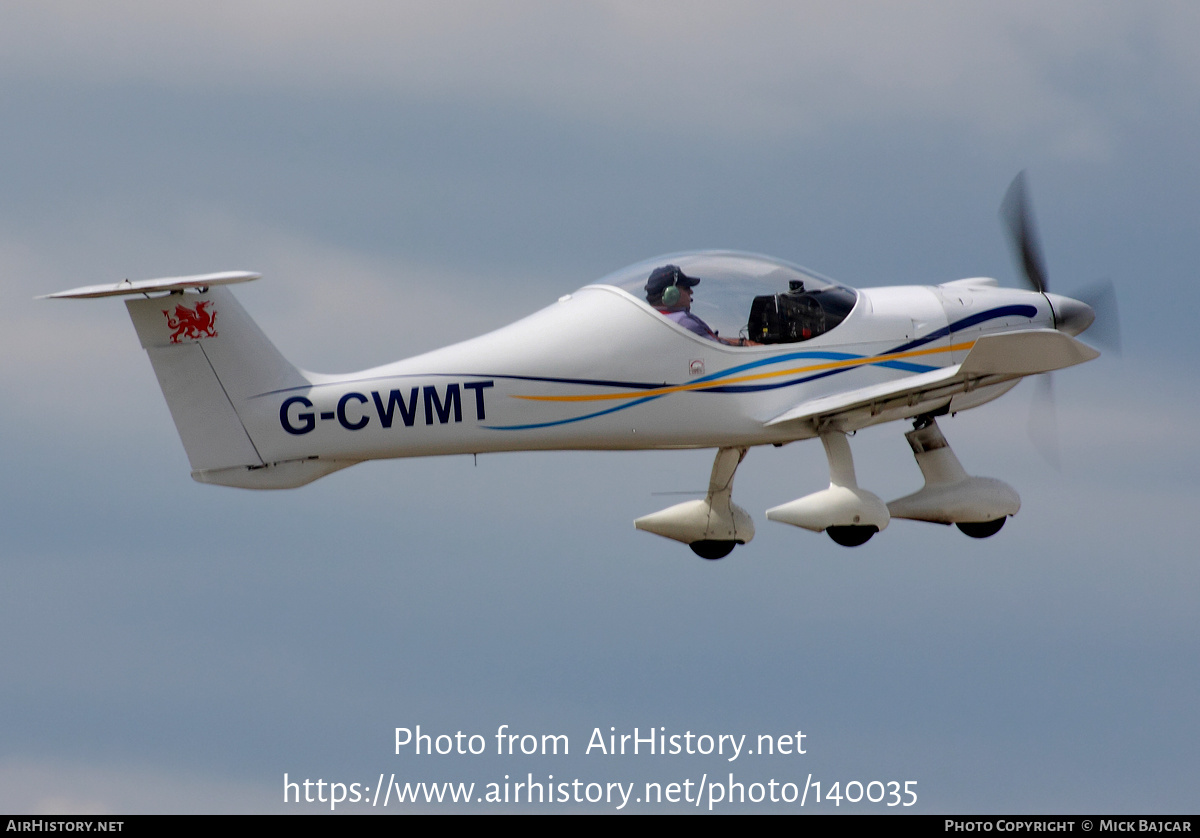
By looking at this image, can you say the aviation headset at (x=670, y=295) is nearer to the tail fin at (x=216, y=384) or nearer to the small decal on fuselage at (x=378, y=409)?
the small decal on fuselage at (x=378, y=409)

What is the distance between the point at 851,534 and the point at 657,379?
2.24m

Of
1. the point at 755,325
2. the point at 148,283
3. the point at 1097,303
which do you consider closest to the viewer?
the point at 148,283

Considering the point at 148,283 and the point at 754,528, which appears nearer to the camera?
the point at 148,283

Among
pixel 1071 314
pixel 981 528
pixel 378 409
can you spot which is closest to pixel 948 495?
pixel 981 528

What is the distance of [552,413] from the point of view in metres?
16.3

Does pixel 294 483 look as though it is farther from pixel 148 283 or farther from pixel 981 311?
pixel 981 311

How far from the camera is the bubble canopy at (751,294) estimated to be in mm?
16641

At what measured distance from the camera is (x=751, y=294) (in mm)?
16781

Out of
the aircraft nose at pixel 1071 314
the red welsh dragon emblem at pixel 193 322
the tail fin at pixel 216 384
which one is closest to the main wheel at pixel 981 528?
the aircraft nose at pixel 1071 314

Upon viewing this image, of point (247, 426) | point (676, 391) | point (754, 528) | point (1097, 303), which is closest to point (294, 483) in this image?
point (247, 426)

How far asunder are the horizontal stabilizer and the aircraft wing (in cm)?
495

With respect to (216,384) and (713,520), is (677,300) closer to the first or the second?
(713,520)

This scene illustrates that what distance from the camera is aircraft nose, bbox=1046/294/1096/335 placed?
18.0m

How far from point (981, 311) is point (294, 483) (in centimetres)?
676
